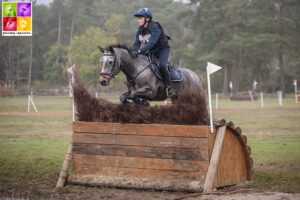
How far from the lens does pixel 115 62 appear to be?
393 inches

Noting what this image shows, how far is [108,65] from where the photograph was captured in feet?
32.2

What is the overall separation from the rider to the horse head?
1.92 feet

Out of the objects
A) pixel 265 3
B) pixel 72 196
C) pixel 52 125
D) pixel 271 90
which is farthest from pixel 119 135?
pixel 271 90

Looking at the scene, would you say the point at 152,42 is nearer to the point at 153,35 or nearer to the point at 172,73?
the point at 153,35

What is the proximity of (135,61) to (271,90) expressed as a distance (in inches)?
2702

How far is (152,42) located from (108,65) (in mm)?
1030

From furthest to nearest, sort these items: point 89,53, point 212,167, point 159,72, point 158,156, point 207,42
A: point 207,42, point 89,53, point 159,72, point 158,156, point 212,167

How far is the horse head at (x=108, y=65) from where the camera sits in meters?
9.67

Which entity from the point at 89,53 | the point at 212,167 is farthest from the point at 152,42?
the point at 89,53

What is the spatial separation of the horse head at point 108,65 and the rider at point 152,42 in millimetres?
586

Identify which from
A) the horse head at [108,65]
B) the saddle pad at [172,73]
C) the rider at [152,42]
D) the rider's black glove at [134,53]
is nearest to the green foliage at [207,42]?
the saddle pad at [172,73]

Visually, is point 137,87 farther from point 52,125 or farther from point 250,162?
point 52,125

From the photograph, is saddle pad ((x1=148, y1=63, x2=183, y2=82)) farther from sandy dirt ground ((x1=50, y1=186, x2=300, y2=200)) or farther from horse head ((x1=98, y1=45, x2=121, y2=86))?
sandy dirt ground ((x1=50, y1=186, x2=300, y2=200))

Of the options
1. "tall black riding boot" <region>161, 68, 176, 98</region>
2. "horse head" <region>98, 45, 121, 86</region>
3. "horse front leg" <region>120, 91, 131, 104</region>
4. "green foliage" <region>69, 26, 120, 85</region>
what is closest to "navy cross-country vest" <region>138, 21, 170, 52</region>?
"tall black riding boot" <region>161, 68, 176, 98</region>
